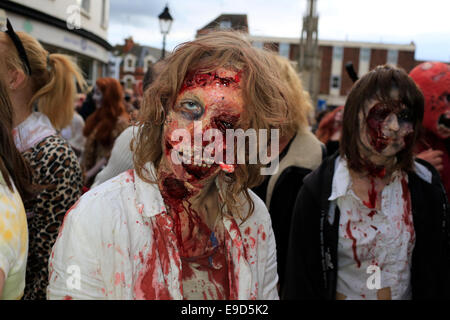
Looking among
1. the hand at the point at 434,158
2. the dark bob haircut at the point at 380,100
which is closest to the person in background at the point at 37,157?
the dark bob haircut at the point at 380,100

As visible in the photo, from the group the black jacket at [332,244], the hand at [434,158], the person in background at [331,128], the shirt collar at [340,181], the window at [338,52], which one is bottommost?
the black jacket at [332,244]

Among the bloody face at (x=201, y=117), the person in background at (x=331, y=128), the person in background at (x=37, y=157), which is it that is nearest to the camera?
the bloody face at (x=201, y=117)

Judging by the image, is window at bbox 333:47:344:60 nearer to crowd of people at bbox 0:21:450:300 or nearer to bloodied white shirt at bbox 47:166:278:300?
crowd of people at bbox 0:21:450:300

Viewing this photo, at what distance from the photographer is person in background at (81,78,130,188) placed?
12.5 feet

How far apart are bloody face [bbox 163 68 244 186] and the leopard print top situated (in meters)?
0.82

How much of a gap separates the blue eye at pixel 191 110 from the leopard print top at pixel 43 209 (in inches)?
34.9

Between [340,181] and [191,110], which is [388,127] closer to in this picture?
[340,181]

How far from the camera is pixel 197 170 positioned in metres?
1.17

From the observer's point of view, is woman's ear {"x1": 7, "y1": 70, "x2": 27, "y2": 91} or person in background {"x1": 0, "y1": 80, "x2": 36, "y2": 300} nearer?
person in background {"x1": 0, "y1": 80, "x2": 36, "y2": 300}

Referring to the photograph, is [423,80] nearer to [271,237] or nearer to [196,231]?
[271,237]

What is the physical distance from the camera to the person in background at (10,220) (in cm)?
109

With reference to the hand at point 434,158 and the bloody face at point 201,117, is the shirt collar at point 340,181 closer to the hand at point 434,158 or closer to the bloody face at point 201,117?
the hand at point 434,158

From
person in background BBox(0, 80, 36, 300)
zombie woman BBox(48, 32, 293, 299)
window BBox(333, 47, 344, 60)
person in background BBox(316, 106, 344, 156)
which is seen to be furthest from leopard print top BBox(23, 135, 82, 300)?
window BBox(333, 47, 344, 60)
